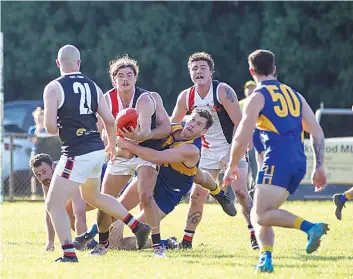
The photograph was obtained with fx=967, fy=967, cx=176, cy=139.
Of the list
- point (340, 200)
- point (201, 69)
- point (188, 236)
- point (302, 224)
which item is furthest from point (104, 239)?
point (340, 200)

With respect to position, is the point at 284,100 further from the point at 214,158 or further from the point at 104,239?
the point at 214,158

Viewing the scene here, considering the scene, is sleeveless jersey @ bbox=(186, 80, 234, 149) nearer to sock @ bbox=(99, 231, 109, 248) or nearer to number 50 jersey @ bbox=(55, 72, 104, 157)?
sock @ bbox=(99, 231, 109, 248)

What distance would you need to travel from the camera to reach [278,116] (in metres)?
7.82

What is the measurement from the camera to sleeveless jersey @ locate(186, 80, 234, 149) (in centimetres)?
1053

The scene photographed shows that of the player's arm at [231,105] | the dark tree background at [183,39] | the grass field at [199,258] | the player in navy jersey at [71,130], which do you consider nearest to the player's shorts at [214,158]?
the player's arm at [231,105]

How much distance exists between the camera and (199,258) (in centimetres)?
922

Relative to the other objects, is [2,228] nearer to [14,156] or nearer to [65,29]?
[14,156]

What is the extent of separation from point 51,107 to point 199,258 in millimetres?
2070

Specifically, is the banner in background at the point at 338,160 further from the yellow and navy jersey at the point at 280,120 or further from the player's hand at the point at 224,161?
the yellow and navy jersey at the point at 280,120

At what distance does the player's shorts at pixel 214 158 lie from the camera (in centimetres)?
1075

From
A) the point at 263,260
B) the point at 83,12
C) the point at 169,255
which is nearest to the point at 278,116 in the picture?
the point at 263,260

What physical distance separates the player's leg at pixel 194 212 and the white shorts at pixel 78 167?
211cm

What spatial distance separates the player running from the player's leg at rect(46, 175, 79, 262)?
2.21m

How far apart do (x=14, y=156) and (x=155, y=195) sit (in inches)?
443
